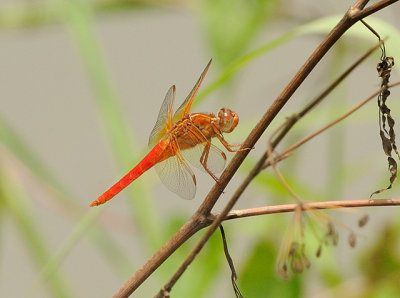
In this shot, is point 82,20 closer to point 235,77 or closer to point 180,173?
point 235,77

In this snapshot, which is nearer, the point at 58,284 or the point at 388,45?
the point at 388,45

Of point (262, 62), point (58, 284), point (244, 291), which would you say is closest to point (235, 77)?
point (244, 291)

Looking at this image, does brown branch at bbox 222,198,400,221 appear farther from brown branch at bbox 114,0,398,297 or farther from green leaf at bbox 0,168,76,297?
green leaf at bbox 0,168,76,297

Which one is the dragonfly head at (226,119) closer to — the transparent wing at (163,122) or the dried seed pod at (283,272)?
the transparent wing at (163,122)

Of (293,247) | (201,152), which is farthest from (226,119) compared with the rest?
(293,247)

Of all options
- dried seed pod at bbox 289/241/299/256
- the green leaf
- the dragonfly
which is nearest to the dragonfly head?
the dragonfly

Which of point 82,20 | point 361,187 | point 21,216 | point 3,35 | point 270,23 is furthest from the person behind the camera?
point 361,187

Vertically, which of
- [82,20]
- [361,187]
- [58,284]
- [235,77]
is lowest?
[361,187]
